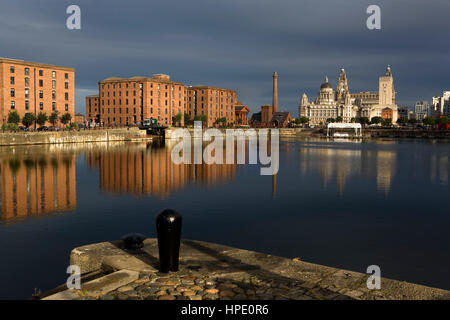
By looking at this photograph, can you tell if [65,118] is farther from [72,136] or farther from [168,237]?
[168,237]

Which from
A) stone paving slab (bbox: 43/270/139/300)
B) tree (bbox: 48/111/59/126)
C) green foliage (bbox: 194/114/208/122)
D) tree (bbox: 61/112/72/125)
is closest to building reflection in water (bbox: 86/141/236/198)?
stone paving slab (bbox: 43/270/139/300)

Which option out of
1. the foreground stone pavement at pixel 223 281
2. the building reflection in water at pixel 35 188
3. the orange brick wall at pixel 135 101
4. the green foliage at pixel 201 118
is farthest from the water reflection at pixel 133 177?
the green foliage at pixel 201 118

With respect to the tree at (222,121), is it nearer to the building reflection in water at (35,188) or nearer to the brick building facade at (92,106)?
the brick building facade at (92,106)

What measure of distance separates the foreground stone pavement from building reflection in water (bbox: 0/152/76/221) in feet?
40.5

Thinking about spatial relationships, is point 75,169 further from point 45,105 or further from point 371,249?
point 45,105

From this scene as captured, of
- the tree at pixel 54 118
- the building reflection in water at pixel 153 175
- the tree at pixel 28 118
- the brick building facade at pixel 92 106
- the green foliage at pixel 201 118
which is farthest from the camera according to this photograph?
the brick building facade at pixel 92 106

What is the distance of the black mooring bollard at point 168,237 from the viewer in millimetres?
9539

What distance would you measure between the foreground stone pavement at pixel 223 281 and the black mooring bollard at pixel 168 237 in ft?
0.88

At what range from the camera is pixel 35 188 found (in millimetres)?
29422

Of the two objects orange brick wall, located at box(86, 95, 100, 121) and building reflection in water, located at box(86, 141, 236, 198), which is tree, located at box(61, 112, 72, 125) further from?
orange brick wall, located at box(86, 95, 100, 121)

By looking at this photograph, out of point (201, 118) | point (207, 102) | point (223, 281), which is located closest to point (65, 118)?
point (201, 118)

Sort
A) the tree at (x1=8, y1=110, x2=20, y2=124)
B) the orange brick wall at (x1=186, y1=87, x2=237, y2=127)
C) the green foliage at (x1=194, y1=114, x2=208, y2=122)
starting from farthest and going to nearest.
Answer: the orange brick wall at (x1=186, y1=87, x2=237, y2=127)
the green foliage at (x1=194, y1=114, x2=208, y2=122)
the tree at (x1=8, y1=110, x2=20, y2=124)

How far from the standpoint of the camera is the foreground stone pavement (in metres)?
8.57

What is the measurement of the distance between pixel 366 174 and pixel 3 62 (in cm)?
8356
